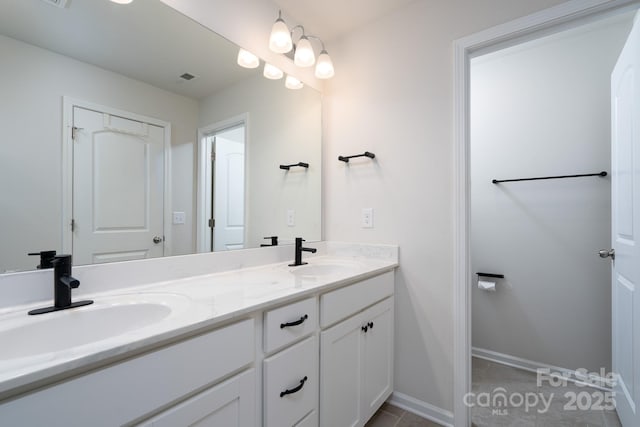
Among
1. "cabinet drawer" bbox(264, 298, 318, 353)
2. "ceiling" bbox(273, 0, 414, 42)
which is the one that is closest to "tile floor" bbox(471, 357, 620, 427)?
"cabinet drawer" bbox(264, 298, 318, 353)

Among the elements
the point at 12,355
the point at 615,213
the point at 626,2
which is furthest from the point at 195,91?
the point at 615,213

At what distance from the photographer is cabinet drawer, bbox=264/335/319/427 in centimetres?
97

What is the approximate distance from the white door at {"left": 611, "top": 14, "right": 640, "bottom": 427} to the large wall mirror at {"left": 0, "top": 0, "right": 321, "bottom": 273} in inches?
72.7

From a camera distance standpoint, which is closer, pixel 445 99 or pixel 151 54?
pixel 151 54

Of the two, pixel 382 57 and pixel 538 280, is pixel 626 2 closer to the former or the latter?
pixel 382 57

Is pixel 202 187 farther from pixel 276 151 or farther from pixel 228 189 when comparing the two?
pixel 276 151

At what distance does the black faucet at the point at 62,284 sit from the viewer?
0.86m

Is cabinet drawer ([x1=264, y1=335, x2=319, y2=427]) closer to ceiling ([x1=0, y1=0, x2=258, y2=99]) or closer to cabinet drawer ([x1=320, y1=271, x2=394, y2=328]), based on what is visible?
cabinet drawer ([x1=320, y1=271, x2=394, y2=328])

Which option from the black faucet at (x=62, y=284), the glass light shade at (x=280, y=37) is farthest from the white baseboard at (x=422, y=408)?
the glass light shade at (x=280, y=37)

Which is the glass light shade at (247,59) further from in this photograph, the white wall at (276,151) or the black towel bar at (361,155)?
the black towel bar at (361,155)

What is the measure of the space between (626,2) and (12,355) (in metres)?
2.45

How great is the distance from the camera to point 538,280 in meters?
2.15

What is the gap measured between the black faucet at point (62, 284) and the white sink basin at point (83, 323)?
3cm

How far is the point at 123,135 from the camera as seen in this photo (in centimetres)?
116
